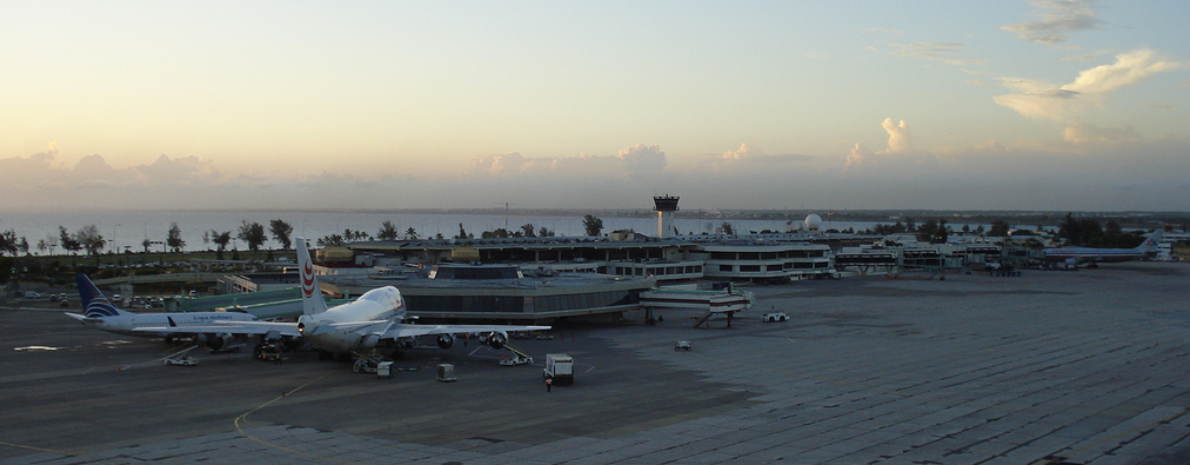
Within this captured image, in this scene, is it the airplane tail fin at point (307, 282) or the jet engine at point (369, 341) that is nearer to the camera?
the airplane tail fin at point (307, 282)

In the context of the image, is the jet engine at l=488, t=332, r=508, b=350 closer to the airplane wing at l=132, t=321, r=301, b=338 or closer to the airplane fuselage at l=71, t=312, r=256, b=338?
the airplane wing at l=132, t=321, r=301, b=338

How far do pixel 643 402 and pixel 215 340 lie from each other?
32955mm

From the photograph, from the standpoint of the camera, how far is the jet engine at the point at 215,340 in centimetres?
5631

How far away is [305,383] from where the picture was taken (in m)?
44.9

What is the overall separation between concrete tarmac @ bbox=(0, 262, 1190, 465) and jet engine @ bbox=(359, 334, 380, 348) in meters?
2.06

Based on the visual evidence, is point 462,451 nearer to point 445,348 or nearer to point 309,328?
point 309,328

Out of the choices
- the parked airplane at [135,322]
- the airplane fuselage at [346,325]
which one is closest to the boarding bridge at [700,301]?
the airplane fuselage at [346,325]

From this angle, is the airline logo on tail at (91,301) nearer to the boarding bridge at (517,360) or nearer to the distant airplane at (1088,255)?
the boarding bridge at (517,360)

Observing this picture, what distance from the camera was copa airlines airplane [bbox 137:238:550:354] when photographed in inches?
1836

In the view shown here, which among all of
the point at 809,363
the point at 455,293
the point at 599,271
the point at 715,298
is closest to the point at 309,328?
the point at 455,293

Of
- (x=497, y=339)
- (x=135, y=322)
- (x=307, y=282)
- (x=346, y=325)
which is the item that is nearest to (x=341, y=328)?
(x=346, y=325)

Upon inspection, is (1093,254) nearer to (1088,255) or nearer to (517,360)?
(1088,255)

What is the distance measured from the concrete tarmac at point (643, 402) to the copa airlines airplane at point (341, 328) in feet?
6.80

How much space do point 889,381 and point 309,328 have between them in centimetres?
3316
